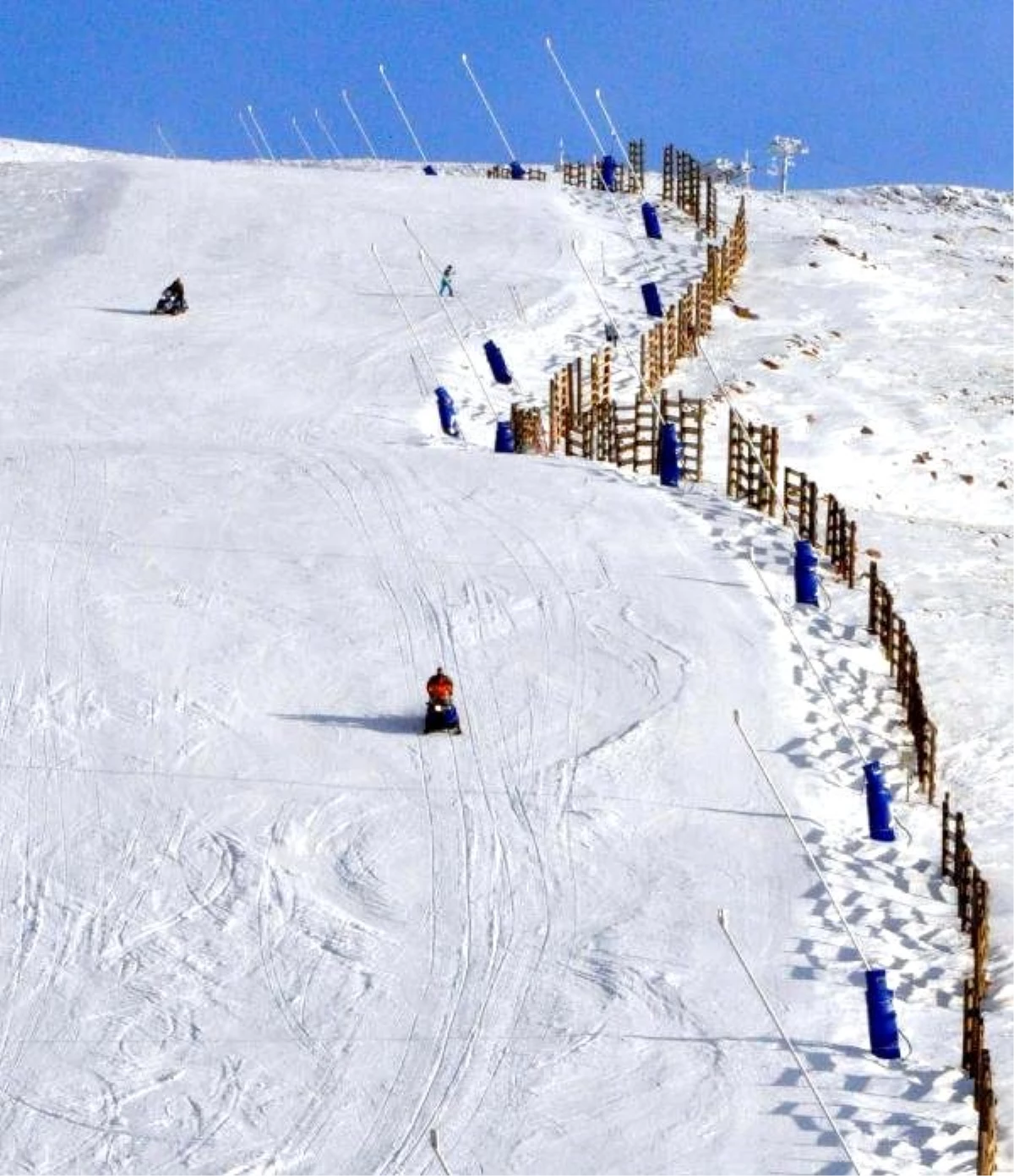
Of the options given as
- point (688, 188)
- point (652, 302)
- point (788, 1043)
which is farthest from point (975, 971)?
point (688, 188)

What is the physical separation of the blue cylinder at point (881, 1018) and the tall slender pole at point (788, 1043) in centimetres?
54

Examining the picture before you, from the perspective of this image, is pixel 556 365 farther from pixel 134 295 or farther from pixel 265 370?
pixel 134 295

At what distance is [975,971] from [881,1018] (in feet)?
5.35

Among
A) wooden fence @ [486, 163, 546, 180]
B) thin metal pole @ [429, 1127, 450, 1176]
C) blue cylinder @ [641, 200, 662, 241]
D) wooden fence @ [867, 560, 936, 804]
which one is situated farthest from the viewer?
wooden fence @ [486, 163, 546, 180]

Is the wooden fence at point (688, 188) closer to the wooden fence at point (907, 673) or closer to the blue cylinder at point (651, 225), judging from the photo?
the blue cylinder at point (651, 225)

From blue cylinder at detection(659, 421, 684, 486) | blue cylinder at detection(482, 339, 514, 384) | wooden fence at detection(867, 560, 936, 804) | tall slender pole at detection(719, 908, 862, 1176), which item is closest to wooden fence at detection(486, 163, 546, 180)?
blue cylinder at detection(482, 339, 514, 384)

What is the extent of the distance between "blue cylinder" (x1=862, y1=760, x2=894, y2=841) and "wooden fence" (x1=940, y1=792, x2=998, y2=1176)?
1.47 feet

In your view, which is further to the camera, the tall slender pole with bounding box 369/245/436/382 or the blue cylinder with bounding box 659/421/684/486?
the tall slender pole with bounding box 369/245/436/382

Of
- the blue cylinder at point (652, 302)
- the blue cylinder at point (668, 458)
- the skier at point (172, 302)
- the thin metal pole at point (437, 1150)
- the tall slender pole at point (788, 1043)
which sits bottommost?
the thin metal pole at point (437, 1150)

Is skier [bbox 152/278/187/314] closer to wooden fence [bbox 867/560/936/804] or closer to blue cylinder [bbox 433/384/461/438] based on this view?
blue cylinder [bbox 433/384/461/438]

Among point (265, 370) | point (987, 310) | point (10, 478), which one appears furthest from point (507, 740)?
point (987, 310)

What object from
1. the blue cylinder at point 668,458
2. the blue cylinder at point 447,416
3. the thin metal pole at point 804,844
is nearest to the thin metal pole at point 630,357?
the blue cylinder at point 668,458

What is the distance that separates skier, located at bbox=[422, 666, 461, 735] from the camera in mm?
21734

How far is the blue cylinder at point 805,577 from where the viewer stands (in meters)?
25.2
